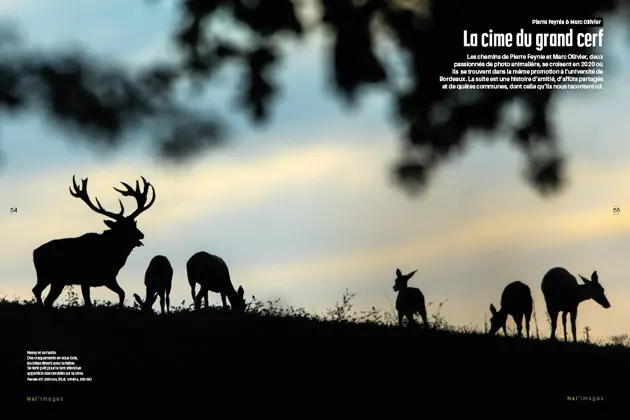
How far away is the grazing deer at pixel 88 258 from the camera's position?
16.0 metres

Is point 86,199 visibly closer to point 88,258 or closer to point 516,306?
point 88,258

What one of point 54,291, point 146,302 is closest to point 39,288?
point 54,291

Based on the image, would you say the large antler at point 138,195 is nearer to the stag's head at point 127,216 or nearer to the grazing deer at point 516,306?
the stag's head at point 127,216

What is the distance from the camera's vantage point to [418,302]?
1766 cm

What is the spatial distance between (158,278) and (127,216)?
1.42 meters

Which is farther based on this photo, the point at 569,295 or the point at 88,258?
the point at 569,295

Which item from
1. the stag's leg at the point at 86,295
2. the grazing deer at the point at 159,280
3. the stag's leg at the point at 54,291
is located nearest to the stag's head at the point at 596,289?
the grazing deer at the point at 159,280

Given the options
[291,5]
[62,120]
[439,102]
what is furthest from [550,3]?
[62,120]

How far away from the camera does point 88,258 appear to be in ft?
53.3

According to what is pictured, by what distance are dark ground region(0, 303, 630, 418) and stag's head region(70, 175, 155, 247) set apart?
2895 millimetres

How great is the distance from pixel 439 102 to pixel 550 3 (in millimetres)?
1045

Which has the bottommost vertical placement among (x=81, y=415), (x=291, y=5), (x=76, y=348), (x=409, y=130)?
(x=81, y=415)

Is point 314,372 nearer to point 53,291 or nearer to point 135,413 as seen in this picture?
point 135,413

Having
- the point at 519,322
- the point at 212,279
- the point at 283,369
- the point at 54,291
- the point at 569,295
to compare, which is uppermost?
the point at 212,279
